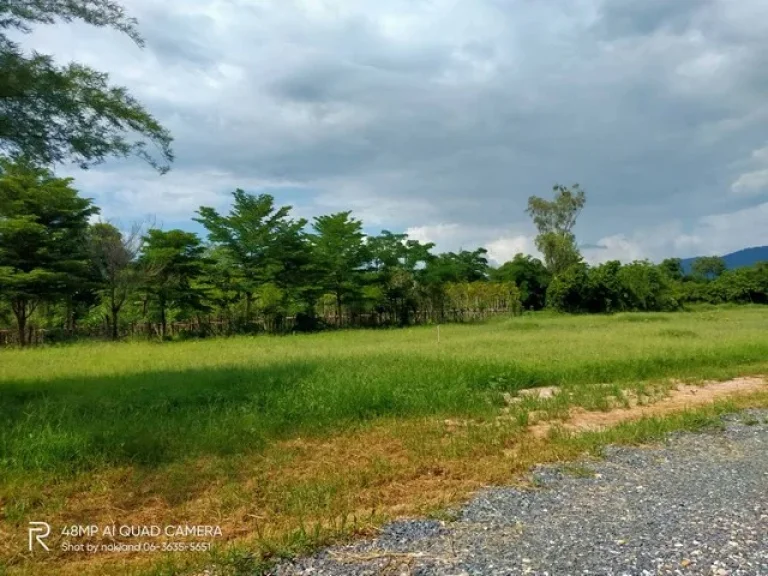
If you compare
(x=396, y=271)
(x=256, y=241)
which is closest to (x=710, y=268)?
(x=396, y=271)

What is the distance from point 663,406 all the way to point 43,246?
22614mm

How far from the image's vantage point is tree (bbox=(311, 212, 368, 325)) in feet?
105

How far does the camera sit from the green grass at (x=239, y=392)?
5848mm

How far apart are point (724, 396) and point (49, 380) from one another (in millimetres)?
11425

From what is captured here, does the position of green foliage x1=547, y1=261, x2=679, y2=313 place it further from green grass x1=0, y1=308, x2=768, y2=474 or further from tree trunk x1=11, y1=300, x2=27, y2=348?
tree trunk x1=11, y1=300, x2=27, y2=348

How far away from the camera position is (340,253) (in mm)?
32594

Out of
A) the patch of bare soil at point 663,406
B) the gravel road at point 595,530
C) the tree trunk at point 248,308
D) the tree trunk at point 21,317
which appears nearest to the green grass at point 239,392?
the patch of bare soil at point 663,406

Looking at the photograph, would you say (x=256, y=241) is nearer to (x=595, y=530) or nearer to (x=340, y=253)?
(x=340, y=253)

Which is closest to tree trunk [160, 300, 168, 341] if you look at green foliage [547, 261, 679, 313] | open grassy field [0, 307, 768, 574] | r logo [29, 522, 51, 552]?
open grassy field [0, 307, 768, 574]

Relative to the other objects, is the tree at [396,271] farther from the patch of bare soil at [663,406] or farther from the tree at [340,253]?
the patch of bare soil at [663,406]

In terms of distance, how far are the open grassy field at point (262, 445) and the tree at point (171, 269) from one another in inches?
577

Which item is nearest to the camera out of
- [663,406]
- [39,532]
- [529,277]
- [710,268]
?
[39,532]

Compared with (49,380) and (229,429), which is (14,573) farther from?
(49,380)

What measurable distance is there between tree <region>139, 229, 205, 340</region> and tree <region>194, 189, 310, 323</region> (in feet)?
6.57
